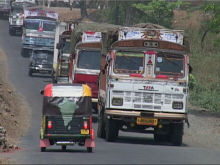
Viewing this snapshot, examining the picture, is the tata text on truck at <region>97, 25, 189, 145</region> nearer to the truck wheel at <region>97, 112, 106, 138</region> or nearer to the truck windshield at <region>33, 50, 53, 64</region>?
the truck wheel at <region>97, 112, 106, 138</region>

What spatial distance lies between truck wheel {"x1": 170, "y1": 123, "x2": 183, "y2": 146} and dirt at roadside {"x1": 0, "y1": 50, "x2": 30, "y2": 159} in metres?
4.84

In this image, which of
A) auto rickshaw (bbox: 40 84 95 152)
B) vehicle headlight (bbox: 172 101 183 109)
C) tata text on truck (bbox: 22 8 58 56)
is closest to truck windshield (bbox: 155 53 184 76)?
vehicle headlight (bbox: 172 101 183 109)

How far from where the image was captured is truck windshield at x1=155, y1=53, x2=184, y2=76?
25.8m

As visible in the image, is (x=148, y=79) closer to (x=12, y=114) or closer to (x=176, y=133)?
(x=176, y=133)

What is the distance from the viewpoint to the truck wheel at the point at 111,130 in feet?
85.6

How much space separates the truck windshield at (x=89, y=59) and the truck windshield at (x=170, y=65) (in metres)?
7.98

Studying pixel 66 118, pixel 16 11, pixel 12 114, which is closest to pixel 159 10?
pixel 16 11

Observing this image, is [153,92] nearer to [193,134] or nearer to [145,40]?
[145,40]

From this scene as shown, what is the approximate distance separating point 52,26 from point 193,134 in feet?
99.3

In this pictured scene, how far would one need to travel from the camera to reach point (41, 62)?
52875mm

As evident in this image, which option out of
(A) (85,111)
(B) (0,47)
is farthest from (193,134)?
(B) (0,47)

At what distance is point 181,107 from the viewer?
84.4ft

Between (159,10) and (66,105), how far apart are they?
4416cm

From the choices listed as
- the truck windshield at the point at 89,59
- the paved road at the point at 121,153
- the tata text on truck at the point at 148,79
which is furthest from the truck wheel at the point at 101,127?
the truck windshield at the point at 89,59
